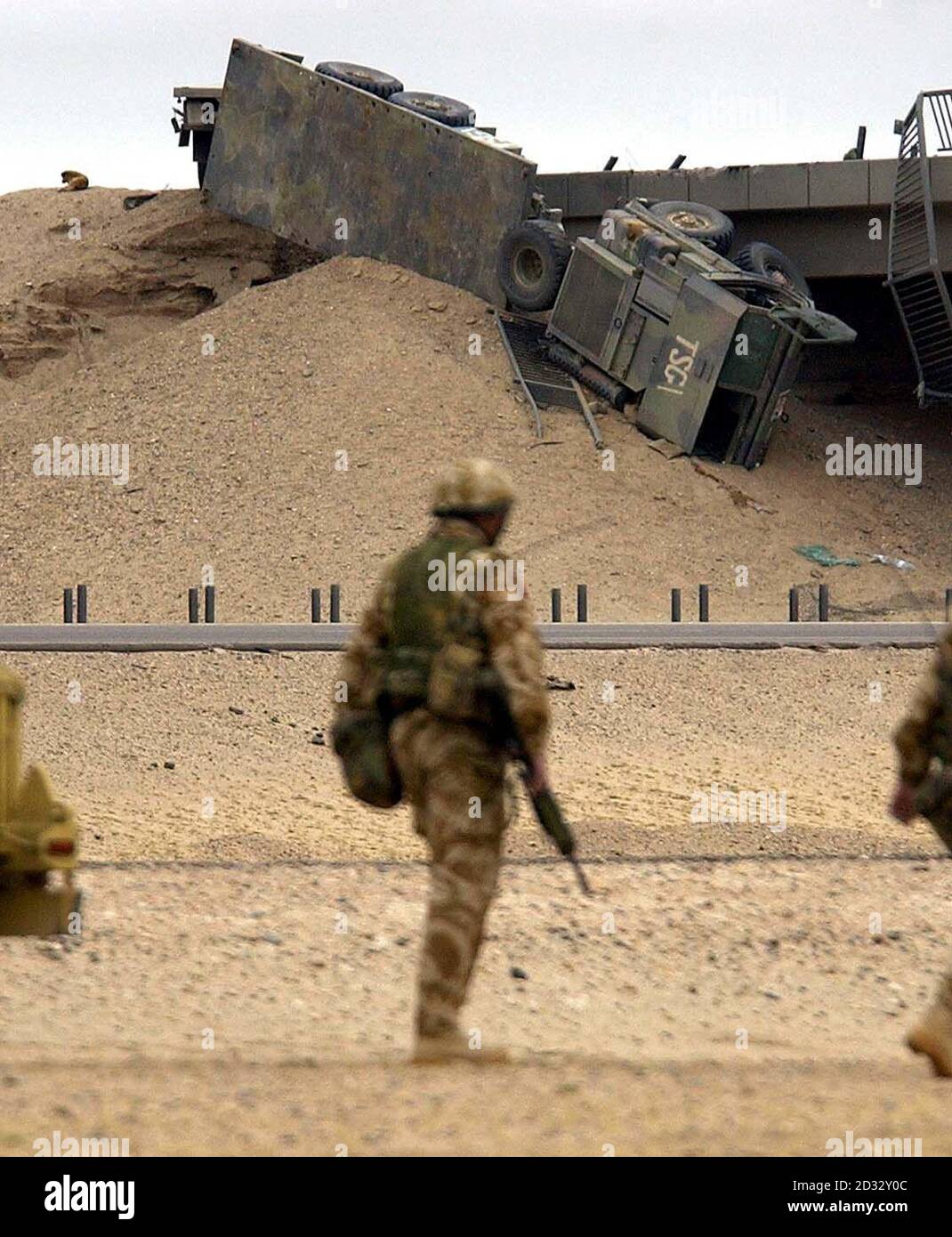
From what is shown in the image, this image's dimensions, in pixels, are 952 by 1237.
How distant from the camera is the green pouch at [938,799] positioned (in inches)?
273

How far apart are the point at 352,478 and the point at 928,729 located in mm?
23483

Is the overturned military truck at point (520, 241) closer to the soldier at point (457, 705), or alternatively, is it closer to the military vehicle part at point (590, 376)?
the military vehicle part at point (590, 376)

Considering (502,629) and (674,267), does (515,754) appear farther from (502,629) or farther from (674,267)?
(674,267)

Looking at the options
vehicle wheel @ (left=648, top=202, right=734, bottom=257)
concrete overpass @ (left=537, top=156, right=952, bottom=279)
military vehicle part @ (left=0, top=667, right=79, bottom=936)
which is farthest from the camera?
concrete overpass @ (left=537, top=156, right=952, bottom=279)

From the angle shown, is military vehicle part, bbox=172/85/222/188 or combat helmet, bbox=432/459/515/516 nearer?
combat helmet, bbox=432/459/515/516

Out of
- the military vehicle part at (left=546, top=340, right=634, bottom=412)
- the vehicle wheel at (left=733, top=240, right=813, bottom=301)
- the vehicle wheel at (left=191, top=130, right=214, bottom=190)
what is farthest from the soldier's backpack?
the vehicle wheel at (left=191, top=130, right=214, bottom=190)

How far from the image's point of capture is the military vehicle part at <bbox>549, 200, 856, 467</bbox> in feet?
92.8

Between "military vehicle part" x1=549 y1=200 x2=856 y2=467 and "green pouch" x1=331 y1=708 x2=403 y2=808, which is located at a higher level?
"military vehicle part" x1=549 y1=200 x2=856 y2=467

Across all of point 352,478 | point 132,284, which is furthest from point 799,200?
point 132,284

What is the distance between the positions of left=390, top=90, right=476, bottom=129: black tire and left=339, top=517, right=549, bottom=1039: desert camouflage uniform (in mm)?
28143

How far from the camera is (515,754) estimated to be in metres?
6.93

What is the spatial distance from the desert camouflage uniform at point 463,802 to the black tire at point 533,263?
25604 mm

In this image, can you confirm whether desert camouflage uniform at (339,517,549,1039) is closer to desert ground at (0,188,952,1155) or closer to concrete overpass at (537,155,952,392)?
desert ground at (0,188,952,1155)

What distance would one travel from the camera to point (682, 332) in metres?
28.9
